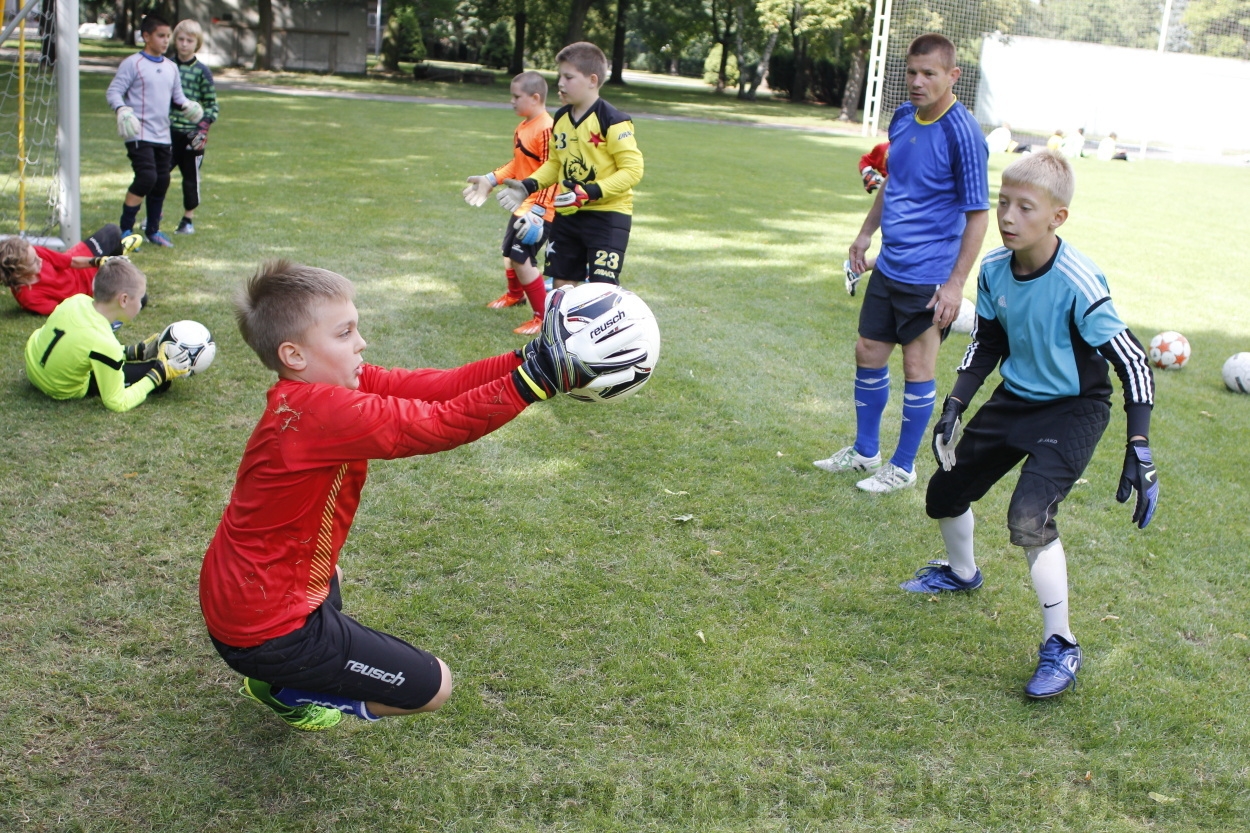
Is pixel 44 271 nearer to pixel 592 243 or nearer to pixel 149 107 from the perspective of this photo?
pixel 149 107

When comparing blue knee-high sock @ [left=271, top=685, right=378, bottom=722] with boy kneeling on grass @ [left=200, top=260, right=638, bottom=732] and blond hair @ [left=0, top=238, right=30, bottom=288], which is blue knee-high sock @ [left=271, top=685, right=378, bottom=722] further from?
blond hair @ [left=0, top=238, right=30, bottom=288]

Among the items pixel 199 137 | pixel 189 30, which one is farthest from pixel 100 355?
pixel 189 30

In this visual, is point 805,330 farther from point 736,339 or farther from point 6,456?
point 6,456

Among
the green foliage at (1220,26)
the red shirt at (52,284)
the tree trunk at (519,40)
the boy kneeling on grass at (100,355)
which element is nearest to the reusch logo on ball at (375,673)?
the boy kneeling on grass at (100,355)

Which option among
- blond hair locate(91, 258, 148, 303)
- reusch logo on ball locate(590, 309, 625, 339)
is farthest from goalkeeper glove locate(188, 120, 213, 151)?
reusch logo on ball locate(590, 309, 625, 339)

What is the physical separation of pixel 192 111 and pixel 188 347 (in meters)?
4.51

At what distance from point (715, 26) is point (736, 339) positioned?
138 ft

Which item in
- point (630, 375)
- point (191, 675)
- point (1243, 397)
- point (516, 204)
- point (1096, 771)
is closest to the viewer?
point (630, 375)

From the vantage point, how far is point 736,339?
24.6 feet

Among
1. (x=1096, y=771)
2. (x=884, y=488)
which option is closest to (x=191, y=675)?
(x=1096, y=771)

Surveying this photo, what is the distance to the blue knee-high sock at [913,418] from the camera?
514cm

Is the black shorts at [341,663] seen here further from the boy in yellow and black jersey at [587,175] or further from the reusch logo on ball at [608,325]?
the boy in yellow and black jersey at [587,175]

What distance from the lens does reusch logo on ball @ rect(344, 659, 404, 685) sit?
Answer: 2725 millimetres

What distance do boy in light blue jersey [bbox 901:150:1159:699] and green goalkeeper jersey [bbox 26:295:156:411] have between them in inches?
168
